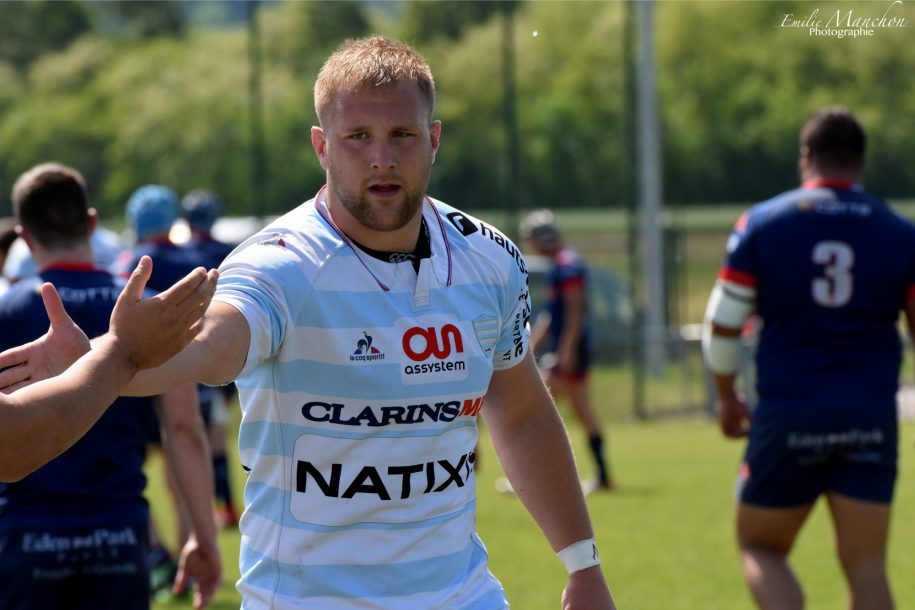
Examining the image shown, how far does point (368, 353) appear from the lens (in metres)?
3.16

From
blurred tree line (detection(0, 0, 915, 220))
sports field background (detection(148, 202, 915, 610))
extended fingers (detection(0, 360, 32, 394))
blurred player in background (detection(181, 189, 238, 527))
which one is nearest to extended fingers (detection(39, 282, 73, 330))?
extended fingers (detection(0, 360, 32, 394))

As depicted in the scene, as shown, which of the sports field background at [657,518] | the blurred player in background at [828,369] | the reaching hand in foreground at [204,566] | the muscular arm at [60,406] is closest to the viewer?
the muscular arm at [60,406]

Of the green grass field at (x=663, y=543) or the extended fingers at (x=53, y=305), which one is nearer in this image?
the extended fingers at (x=53, y=305)

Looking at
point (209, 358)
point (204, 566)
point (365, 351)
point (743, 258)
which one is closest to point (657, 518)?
point (743, 258)

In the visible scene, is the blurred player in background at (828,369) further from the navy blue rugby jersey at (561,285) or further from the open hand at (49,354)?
the navy blue rugby jersey at (561,285)

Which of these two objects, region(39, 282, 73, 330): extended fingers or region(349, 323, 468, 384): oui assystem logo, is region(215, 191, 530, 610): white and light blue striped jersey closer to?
region(349, 323, 468, 384): oui assystem logo

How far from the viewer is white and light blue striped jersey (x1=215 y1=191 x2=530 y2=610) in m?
3.14

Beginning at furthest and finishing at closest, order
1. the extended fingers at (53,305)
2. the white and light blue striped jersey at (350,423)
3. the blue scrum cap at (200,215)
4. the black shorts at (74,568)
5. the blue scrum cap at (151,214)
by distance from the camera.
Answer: the blue scrum cap at (200,215)
the blue scrum cap at (151,214)
the black shorts at (74,568)
the white and light blue striped jersey at (350,423)
the extended fingers at (53,305)

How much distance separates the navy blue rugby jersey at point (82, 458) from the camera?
15.2ft

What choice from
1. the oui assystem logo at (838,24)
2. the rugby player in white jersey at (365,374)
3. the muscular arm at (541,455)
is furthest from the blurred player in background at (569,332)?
the rugby player in white jersey at (365,374)

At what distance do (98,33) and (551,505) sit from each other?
31231 mm

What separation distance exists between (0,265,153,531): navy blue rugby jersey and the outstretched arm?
219 cm

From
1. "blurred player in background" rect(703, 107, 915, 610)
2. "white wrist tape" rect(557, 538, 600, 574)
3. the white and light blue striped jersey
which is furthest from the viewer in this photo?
"blurred player in background" rect(703, 107, 915, 610)

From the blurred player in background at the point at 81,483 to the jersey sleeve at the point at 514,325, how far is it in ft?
5.21
